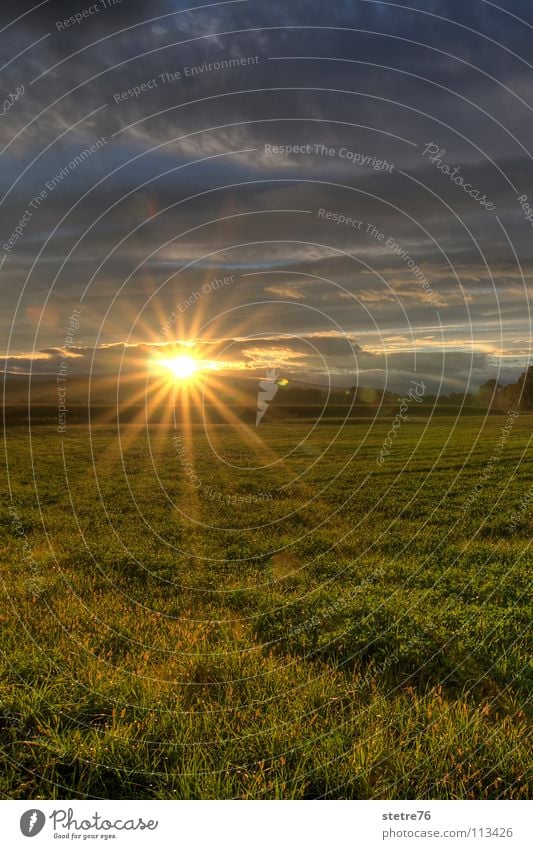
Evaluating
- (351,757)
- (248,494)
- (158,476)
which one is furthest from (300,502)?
(351,757)

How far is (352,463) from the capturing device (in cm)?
3116

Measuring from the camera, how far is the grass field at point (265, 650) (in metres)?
5.62

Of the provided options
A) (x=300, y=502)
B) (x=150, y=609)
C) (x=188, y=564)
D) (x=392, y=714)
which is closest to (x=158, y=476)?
(x=300, y=502)

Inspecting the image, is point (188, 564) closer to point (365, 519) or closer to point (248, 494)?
point (365, 519)

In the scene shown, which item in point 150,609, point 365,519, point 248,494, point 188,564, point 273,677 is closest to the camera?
point 273,677

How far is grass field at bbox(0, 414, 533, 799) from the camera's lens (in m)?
5.62

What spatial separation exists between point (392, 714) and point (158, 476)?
1992 cm

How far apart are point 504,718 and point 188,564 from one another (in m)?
7.76

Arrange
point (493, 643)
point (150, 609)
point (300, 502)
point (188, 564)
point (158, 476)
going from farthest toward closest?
point (158, 476)
point (300, 502)
point (188, 564)
point (150, 609)
point (493, 643)

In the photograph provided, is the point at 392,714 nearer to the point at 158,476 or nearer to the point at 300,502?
the point at 300,502

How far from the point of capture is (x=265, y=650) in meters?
8.32

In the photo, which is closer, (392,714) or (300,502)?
(392,714)
